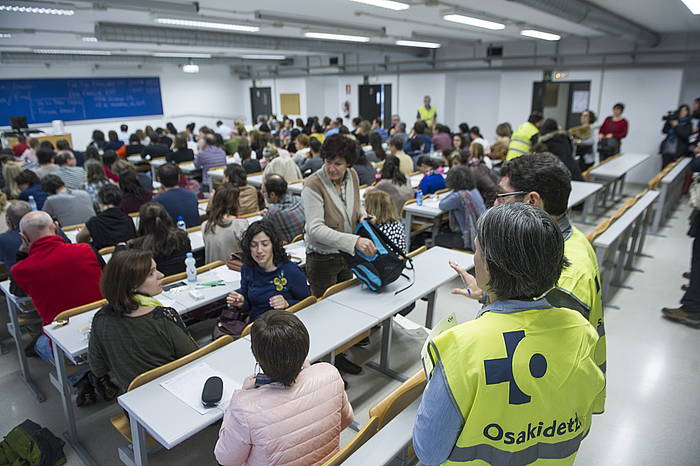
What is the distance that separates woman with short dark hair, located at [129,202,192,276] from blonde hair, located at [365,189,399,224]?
4.84 feet

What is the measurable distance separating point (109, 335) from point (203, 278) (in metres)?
1.06

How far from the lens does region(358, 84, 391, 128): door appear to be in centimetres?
1441

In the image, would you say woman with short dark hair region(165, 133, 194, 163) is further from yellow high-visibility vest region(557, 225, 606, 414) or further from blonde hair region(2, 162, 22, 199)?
yellow high-visibility vest region(557, 225, 606, 414)

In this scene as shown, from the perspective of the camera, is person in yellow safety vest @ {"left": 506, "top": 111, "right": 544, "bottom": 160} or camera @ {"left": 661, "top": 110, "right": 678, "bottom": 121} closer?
person in yellow safety vest @ {"left": 506, "top": 111, "right": 544, "bottom": 160}

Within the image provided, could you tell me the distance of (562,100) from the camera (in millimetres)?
11188

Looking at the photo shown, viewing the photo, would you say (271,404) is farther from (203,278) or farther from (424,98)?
(424,98)

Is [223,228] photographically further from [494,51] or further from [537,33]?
[494,51]

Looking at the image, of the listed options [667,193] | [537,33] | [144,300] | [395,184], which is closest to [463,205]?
[395,184]

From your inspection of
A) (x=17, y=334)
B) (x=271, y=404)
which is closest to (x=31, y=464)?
(x=17, y=334)

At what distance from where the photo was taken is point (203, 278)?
3207 millimetres

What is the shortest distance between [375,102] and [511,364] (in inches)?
569

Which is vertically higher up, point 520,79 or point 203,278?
point 520,79

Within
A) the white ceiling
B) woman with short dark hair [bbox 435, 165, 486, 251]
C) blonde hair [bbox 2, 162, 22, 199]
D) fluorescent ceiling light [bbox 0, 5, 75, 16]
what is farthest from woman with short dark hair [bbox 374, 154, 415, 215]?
blonde hair [bbox 2, 162, 22, 199]

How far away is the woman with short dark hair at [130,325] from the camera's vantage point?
2152mm
